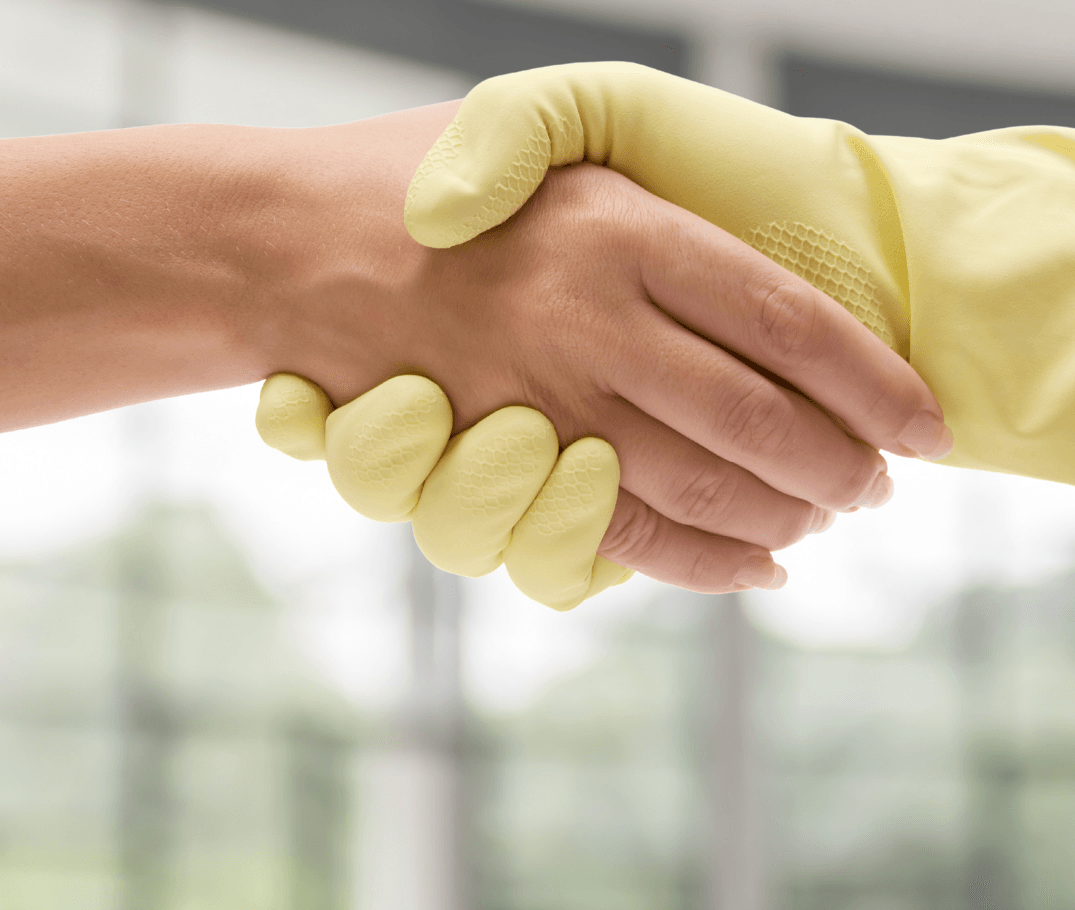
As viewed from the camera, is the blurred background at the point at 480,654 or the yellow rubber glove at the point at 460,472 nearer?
the yellow rubber glove at the point at 460,472

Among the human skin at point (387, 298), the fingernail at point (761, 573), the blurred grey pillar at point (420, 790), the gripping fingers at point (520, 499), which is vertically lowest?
the blurred grey pillar at point (420, 790)

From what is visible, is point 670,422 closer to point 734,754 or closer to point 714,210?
point 714,210

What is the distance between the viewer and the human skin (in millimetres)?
762

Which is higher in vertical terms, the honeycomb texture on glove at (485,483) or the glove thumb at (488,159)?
the glove thumb at (488,159)

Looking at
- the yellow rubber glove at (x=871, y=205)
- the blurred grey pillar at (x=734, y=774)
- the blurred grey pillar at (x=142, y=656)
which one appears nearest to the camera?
the yellow rubber glove at (x=871, y=205)

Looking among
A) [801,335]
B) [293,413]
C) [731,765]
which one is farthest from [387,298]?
[731,765]

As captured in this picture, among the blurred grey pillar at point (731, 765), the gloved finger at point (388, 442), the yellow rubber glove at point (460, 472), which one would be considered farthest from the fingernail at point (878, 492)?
the blurred grey pillar at point (731, 765)

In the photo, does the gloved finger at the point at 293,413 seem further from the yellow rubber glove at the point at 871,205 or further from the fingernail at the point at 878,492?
the fingernail at the point at 878,492

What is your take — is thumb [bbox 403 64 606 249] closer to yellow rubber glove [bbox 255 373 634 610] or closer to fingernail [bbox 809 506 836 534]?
yellow rubber glove [bbox 255 373 634 610]

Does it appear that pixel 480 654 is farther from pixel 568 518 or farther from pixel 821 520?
pixel 568 518

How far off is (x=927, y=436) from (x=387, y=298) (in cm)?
46

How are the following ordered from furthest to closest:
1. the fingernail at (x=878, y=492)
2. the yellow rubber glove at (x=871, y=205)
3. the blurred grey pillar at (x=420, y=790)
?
the blurred grey pillar at (x=420, y=790) → the fingernail at (x=878, y=492) → the yellow rubber glove at (x=871, y=205)

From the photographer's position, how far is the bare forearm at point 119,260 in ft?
2.51

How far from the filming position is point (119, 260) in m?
0.78
